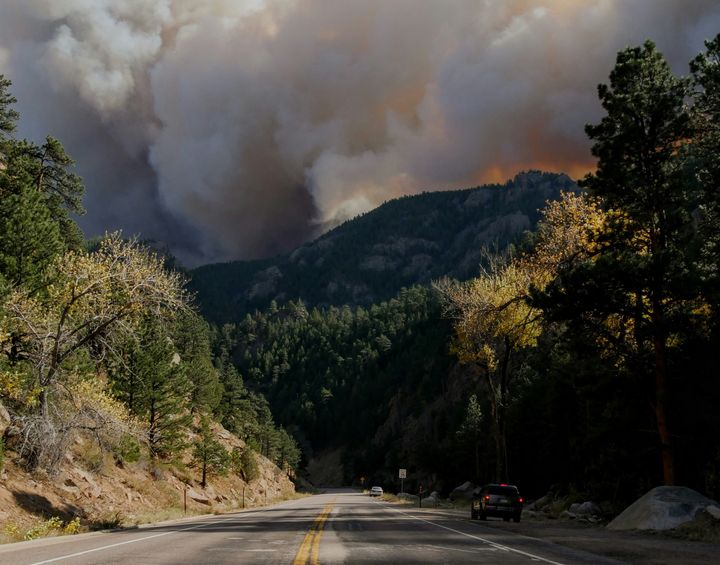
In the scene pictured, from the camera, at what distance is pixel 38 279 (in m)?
30.3

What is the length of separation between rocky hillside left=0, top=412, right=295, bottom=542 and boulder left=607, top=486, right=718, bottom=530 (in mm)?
19696

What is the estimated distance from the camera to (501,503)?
30.2m

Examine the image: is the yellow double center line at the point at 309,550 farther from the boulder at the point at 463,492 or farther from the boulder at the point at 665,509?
the boulder at the point at 463,492

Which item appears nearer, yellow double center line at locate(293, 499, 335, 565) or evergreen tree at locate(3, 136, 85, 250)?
yellow double center line at locate(293, 499, 335, 565)

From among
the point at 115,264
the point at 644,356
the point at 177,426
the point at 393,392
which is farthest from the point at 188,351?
the point at 393,392

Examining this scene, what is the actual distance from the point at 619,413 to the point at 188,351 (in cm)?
6523

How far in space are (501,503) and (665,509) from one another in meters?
10.1

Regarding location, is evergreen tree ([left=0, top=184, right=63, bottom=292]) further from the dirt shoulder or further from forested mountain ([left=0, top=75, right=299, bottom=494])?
the dirt shoulder

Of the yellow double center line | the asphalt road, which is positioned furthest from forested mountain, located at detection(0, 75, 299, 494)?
the yellow double center line

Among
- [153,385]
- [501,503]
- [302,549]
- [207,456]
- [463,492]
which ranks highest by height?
[153,385]

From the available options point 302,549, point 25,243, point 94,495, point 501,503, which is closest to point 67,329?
point 25,243

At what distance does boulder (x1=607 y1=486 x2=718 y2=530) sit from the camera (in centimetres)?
2073

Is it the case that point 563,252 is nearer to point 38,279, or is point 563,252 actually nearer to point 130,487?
point 38,279

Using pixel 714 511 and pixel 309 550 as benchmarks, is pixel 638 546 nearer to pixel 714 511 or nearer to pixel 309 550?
pixel 714 511
